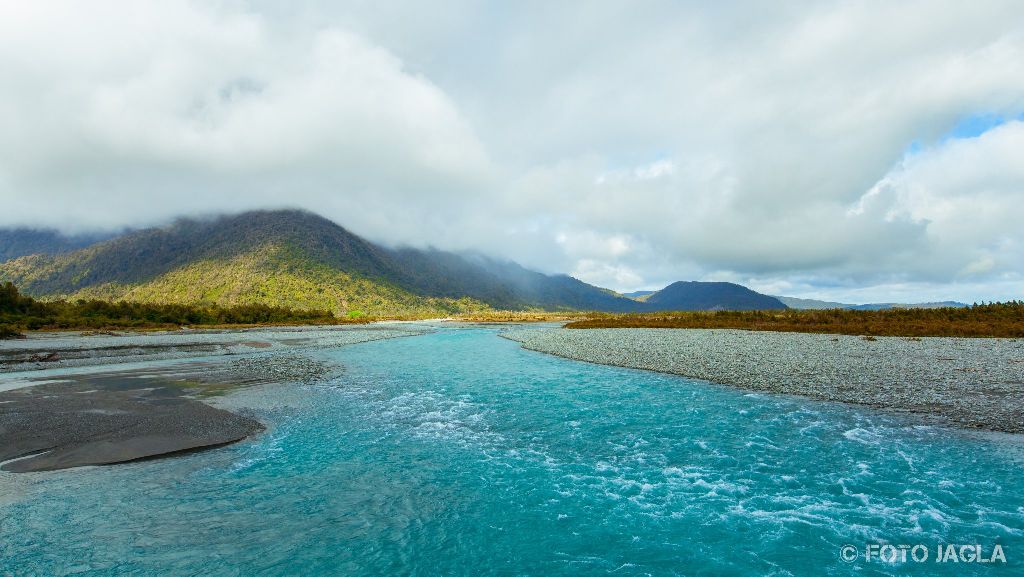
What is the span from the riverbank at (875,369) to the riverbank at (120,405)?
1113 inches

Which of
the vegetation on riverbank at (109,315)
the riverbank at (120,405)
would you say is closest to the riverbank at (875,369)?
the riverbank at (120,405)

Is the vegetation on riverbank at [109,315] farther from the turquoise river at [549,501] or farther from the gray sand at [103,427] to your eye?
the turquoise river at [549,501]

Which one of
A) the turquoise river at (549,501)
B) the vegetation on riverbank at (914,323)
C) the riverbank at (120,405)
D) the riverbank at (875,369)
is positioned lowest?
the riverbank at (120,405)

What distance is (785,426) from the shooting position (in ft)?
58.8

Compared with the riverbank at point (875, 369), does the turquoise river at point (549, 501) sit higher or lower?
lower

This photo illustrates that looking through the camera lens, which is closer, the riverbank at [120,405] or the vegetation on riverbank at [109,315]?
the riverbank at [120,405]

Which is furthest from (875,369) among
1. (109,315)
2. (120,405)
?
(109,315)

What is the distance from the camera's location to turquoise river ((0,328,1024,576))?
9.13 m

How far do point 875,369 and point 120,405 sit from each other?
46.2 meters

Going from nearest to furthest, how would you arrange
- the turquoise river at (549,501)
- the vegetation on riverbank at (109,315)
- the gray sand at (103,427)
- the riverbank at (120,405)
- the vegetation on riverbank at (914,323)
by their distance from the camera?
the turquoise river at (549,501) → the gray sand at (103,427) → the riverbank at (120,405) → the vegetation on riverbank at (914,323) → the vegetation on riverbank at (109,315)

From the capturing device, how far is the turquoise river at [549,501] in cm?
913

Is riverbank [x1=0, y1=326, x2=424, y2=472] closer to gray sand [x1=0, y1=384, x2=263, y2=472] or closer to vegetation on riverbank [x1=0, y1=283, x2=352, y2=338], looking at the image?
gray sand [x1=0, y1=384, x2=263, y2=472]

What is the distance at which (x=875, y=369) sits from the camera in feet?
94.4

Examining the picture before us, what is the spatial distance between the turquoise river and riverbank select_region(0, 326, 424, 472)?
181cm
